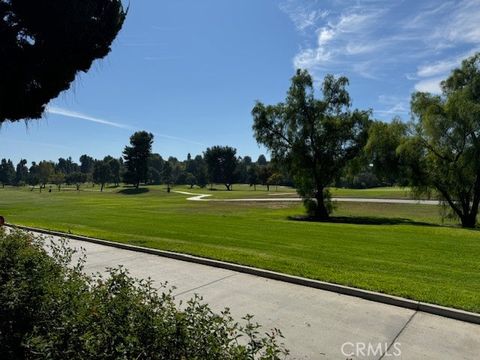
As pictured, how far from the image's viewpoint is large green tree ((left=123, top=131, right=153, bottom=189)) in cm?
9156

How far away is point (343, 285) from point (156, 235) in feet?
28.8

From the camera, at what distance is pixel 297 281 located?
723 centimetres

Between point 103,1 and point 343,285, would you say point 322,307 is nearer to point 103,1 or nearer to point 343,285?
point 343,285

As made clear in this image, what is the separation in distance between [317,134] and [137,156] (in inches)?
2793

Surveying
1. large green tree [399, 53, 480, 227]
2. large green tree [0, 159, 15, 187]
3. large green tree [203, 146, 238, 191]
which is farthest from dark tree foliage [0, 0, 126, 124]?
large green tree [0, 159, 15, 187]

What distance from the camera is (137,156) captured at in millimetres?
92000

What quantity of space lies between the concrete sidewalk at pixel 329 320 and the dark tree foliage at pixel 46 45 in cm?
429

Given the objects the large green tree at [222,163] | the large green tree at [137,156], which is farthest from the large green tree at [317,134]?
the large green tree at [222,163]

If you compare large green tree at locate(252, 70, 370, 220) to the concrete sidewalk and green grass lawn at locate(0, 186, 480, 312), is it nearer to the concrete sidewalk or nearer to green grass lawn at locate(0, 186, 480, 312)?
green grass lawn at locate(0, 186, 480, 312)

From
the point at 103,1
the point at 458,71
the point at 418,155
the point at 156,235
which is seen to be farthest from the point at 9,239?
the point at 458,71

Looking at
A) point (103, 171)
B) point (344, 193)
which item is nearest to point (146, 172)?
point (103, 171)

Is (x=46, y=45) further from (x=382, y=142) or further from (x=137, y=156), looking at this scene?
(x=137, y=156)

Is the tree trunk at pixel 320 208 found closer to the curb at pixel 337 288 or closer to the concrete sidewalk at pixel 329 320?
the curb at pixel 337 288

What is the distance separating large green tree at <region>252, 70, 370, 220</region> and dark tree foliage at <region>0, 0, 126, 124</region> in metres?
25.0
